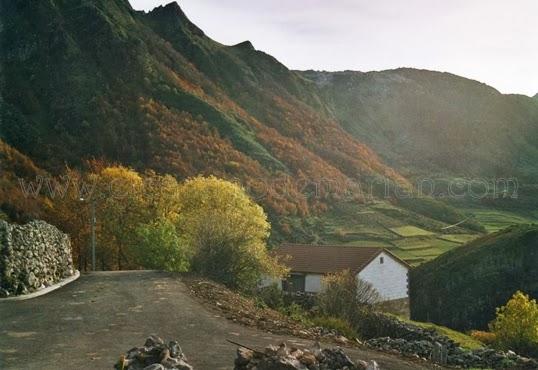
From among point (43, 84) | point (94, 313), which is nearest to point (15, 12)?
point (43, 84)

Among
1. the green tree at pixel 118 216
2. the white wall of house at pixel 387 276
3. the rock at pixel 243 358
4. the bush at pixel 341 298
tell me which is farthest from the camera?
the white wall of house at pixel 387 276

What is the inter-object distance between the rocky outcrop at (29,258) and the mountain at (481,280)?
33317 millimetres

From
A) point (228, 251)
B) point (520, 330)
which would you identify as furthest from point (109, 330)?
point (520, 330)

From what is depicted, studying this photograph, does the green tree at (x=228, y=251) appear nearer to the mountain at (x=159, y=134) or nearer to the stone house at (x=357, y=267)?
the stone house at (x=357, y=267)

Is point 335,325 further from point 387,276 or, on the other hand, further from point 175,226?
point 387,276

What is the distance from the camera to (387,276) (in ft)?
179

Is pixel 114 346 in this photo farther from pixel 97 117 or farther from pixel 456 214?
pixel 456 214

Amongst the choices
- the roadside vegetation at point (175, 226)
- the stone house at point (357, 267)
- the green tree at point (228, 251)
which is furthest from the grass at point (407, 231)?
the green tree at point (228, 251)

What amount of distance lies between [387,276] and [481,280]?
936cm

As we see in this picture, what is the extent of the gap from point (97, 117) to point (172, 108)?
19.1 metres

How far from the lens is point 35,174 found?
99.4m

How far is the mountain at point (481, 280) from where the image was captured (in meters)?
47.1

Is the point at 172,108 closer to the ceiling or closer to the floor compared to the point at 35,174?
closer to the ceiling

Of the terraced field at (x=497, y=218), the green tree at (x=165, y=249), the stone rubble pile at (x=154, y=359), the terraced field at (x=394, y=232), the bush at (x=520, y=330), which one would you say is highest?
the stone rubble pile at (x=154, y=359)
